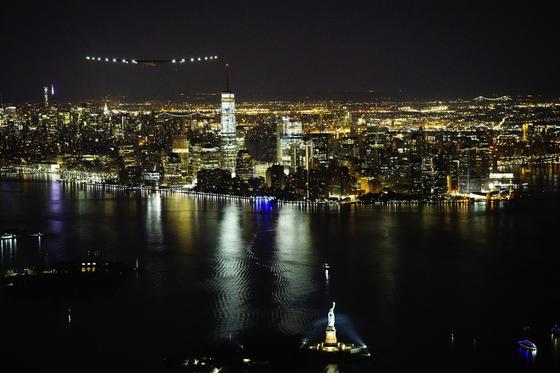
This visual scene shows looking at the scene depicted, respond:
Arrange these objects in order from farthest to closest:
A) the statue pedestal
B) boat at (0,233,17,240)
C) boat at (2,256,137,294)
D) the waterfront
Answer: boat at (0,233,17,240), boat at (2,256,137,294), the waterfront, the statue pedestal

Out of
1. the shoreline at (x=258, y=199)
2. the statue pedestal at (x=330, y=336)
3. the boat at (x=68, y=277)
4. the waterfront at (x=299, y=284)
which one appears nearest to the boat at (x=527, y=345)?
the waterfront at (x=299, y=284)

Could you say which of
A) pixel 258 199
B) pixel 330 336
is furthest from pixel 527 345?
pixel 258 199

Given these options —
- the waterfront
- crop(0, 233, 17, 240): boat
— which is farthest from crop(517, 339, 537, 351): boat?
crop(0, 233, 17, 240): boat

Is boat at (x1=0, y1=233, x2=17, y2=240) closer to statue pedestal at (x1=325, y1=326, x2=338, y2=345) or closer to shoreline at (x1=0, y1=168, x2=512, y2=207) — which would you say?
shoreline at (x1=0, y1=168, x2=512, y2=207)

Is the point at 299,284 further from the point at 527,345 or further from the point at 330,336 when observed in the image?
the point at 527,345

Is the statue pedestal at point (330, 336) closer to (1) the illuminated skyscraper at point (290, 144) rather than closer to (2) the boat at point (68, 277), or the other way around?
(2) the boat at point (68, 277)
